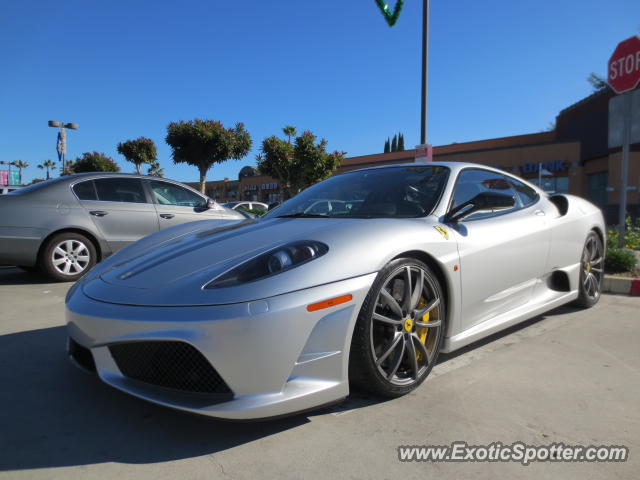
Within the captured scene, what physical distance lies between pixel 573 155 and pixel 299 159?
16653mm

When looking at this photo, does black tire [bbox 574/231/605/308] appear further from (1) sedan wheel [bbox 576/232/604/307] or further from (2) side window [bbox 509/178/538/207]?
(2) side window [bbox 509/178/538/207]

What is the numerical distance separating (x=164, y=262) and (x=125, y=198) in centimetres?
392

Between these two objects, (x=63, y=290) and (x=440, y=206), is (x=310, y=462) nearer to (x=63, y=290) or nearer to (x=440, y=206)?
(x=440, y=206)

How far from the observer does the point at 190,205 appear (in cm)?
615

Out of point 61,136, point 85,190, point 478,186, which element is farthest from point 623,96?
point 61,136

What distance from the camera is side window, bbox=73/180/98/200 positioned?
5383mm

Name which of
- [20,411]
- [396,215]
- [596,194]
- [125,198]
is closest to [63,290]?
[125,198]

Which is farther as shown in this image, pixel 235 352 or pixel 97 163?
pixel 97 163

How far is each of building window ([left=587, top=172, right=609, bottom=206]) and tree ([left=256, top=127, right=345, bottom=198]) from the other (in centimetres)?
1518

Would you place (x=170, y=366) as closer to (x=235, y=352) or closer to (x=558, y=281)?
(x=235, y=352)

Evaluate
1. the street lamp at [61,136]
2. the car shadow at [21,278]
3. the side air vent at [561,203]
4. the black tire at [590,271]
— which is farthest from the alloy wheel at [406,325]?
the street lamp at [61,136]

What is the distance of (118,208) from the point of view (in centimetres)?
557

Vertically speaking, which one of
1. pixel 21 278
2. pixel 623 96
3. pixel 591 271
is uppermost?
pixel 623 96

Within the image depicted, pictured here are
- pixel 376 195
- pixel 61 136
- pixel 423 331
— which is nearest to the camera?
pixel 423 331
